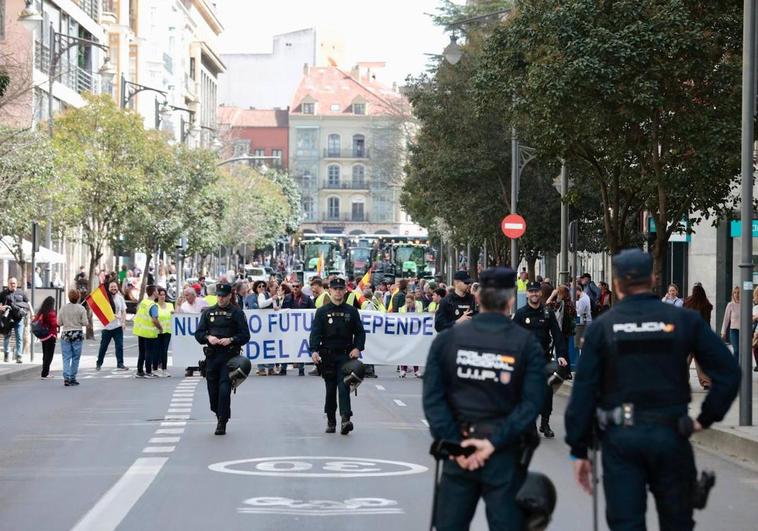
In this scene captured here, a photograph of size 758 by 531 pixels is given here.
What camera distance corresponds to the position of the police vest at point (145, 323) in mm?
29600

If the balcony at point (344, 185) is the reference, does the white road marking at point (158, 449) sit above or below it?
below

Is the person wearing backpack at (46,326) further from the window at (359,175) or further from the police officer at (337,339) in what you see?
the window at (359,175)

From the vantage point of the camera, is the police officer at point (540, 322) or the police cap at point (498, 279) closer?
the police cap at point (498, 279)

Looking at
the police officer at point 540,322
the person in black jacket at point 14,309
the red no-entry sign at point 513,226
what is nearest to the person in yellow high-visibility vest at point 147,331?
the person in black jacket at point 14,309

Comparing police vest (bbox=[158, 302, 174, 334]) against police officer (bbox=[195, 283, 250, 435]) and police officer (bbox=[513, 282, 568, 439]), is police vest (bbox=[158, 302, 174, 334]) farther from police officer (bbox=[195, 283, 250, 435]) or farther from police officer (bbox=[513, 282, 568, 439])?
police officer (bbox=[513, 282, 568, 439])

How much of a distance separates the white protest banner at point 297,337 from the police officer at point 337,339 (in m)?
12.6

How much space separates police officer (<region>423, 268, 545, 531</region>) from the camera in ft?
24.1

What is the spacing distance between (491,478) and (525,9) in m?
21.0

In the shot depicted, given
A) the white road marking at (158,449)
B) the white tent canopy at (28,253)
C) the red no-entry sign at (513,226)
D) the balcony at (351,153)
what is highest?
the balcony at (351,153)

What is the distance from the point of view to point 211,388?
58.4 feet

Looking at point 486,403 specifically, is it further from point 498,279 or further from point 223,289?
point 223,289

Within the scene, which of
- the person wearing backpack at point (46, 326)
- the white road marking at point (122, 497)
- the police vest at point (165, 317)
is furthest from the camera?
the police vest at point (165, 317)

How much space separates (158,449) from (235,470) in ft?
6.82

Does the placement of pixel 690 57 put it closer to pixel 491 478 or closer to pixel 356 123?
pixel 491 478
